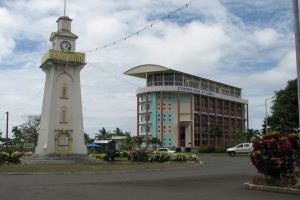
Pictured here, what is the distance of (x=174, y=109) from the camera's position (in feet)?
323

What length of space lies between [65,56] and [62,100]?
3983mm

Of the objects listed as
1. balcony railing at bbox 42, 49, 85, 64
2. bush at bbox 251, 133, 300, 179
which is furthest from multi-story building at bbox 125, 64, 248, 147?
bush at bbox 251, 133, 300, 179

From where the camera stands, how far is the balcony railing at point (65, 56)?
38.2 metres

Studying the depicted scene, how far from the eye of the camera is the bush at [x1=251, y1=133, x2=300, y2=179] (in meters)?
14.3

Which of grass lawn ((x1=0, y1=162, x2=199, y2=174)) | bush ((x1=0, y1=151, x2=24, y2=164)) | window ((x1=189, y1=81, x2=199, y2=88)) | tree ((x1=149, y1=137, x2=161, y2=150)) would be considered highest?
window ((x1=189, y1=81, x2=199, y2=88))

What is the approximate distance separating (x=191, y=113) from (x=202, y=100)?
6.50 meters

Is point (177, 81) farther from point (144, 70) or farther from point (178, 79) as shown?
point (144, 70)

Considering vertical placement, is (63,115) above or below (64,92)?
below

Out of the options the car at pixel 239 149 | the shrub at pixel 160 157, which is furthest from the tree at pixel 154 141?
the shrub at pixel 160 157

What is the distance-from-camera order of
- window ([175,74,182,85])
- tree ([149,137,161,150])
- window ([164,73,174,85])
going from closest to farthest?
tree ([149,137,161,150]) < window ([164,73,174,85]) < window ([175,74,182,85])

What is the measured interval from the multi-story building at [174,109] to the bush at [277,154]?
80.9 m

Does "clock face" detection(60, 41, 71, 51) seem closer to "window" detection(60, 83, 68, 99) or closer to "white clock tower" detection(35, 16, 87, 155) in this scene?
"white clock tower" detection(35, 16, 87, 155)

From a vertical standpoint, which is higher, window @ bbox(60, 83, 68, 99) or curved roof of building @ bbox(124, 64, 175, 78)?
curved roof of building @ bbox(124, 64, 175, 78)

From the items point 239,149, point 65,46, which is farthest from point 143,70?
point 65,46
